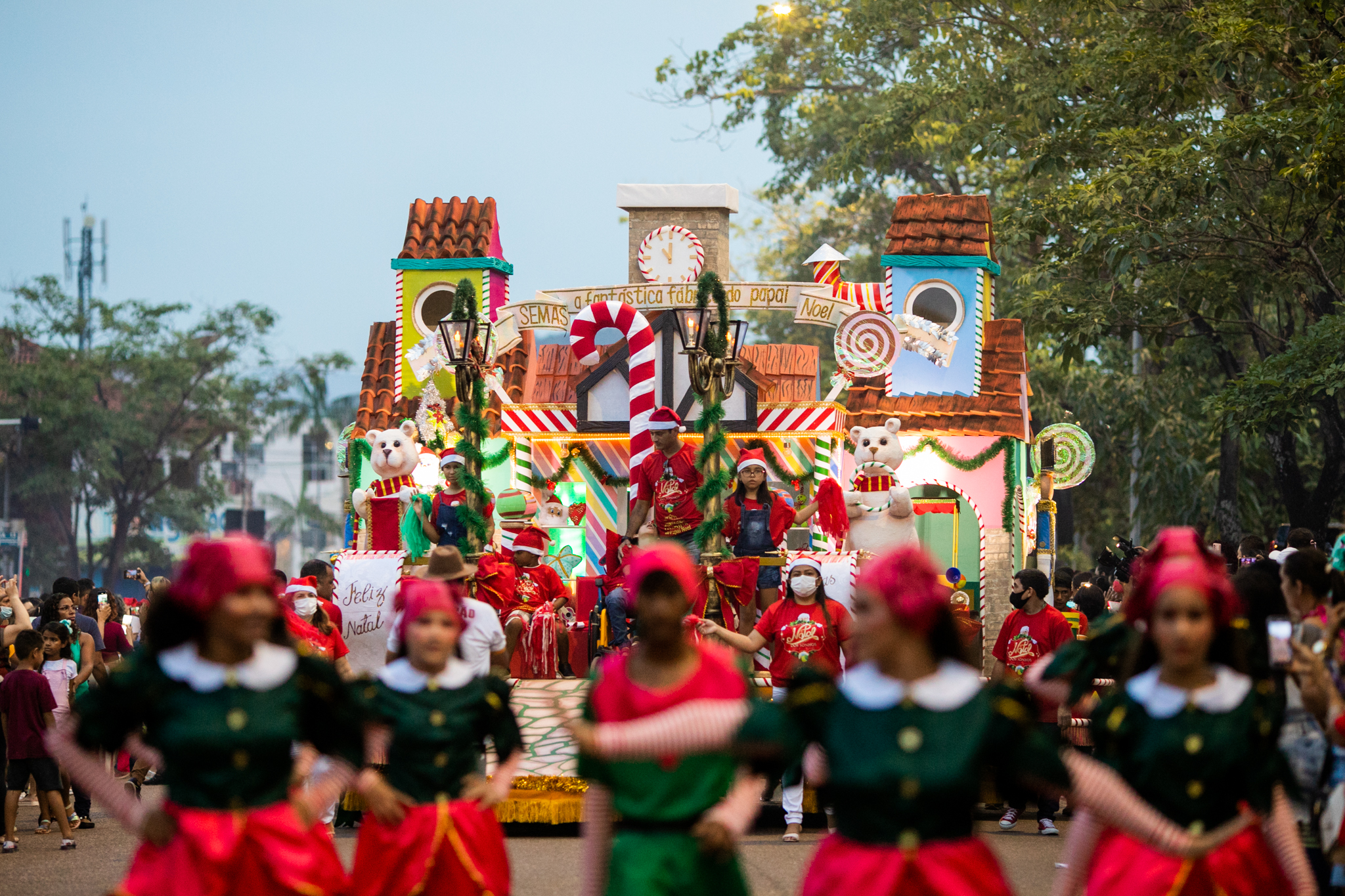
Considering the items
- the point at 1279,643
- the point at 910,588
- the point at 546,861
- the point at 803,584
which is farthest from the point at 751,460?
the point at 910,588

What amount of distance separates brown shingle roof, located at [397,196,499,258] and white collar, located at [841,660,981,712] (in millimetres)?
17901

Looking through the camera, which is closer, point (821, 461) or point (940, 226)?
point (821, 461)

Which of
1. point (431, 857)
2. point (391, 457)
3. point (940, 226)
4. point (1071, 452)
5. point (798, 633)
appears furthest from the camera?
point (1071, 452)

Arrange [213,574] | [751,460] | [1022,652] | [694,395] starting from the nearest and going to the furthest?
[213,574] → [1022,652] → [751,460] → [694,395]

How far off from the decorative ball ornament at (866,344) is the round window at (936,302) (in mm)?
3683

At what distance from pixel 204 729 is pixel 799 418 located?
44.2 feet

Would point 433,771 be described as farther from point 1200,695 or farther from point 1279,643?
point 1279,643

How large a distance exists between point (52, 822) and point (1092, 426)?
2031 centimetres

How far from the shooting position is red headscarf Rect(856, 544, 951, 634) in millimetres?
4727

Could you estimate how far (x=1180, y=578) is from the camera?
201 inches

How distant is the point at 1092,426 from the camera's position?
1162 inches

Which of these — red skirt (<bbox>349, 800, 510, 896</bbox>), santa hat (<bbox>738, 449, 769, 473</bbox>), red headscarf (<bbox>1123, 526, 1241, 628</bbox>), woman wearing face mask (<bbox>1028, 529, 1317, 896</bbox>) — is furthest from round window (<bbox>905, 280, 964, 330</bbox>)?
woman wearing face mask (<bbox>1028, 529, 1317, 896</bbox>)

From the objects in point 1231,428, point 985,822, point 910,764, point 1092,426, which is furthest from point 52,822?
point 1092,426

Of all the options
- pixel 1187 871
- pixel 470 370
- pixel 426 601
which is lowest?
pixel 1187 871
